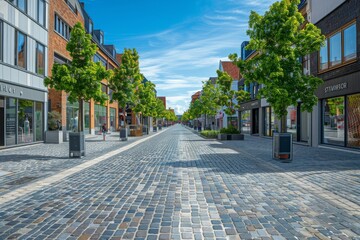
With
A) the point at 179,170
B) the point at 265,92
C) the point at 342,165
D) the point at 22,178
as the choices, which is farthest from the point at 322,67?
the point at 22,178

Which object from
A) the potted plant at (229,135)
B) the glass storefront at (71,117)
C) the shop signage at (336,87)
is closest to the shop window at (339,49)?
the shop signage at (336,87)

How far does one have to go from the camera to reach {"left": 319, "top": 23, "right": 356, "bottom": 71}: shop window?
15497 millimetres

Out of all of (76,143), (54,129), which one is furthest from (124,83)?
(76,143)

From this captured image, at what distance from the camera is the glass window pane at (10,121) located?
56.6 feet

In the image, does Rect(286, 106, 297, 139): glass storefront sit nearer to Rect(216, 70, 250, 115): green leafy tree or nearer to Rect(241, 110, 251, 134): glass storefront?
Rect(216, 70, 250, 115): green leafy tree

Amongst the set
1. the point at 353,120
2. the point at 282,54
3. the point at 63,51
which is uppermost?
the point at 63,51

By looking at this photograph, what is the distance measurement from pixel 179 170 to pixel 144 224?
5030mm

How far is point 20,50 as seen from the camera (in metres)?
18.7

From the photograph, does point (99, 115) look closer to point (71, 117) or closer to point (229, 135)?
point (71, 117)

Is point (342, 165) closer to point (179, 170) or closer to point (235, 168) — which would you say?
point (235, 168)

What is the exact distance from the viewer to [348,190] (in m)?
6.83

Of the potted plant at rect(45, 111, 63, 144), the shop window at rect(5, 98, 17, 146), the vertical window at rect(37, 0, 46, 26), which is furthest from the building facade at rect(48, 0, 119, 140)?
the shop window at rect(5, 98, 17, 146)

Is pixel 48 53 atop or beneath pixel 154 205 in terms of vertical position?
atop

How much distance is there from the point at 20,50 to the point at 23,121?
4276 millimetres
